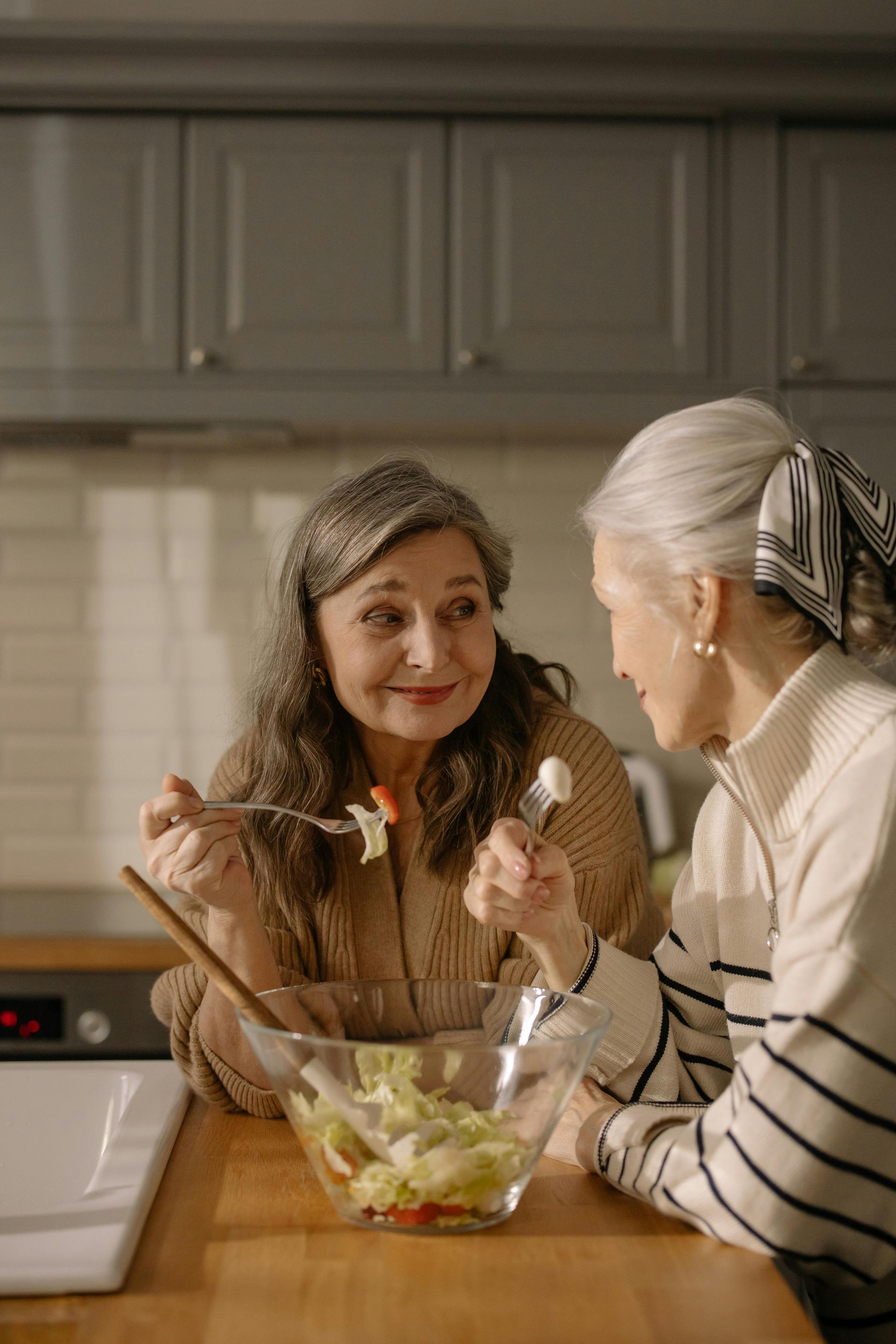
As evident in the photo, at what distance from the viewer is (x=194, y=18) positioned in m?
2.75

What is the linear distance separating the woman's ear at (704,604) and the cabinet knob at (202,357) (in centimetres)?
179

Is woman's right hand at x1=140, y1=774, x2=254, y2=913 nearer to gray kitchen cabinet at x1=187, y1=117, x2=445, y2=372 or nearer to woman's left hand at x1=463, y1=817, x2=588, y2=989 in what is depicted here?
woman's left hand at x1=463, y1=817, x2=588, y2=989

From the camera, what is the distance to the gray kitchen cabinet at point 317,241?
2.67 meters

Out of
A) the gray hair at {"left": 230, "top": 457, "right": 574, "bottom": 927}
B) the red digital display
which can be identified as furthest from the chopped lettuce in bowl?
the red digital display

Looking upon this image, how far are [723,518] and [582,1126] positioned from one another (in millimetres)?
593

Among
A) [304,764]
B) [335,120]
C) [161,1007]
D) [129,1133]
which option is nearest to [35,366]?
[335,120]

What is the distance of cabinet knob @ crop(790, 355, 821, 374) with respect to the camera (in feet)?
8.89

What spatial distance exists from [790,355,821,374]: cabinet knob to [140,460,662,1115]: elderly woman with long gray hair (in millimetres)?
1222

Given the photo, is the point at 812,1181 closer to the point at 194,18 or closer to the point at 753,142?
the point at 753,142

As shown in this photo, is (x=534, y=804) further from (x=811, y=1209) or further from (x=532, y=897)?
(x=811, y=1209)

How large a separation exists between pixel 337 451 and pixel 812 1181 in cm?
238

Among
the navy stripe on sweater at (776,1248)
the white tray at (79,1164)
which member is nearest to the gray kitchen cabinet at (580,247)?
the white tray at (79,1164)

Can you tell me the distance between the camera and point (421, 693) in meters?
1.66

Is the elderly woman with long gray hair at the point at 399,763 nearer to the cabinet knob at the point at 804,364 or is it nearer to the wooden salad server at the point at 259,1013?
the wooden salad server at the point at 259,1013
